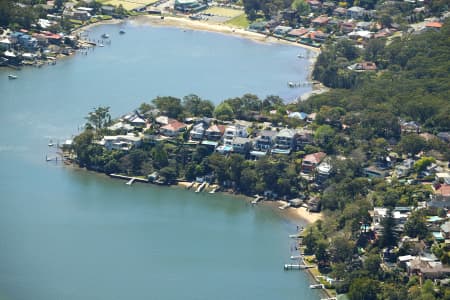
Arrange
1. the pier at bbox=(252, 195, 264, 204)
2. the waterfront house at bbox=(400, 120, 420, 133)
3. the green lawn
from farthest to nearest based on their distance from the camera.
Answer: the green lawn < the waterfront house at bbox=(400, 120, 420, 133) < the pier at bbox=(252, 195, 264, 204)

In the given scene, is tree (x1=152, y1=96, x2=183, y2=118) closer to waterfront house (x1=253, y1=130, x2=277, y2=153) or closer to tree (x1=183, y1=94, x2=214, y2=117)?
tree (x1=183, y1=94, x2=214, y2=117)

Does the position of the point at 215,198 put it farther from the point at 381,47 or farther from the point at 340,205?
the point at 381,47

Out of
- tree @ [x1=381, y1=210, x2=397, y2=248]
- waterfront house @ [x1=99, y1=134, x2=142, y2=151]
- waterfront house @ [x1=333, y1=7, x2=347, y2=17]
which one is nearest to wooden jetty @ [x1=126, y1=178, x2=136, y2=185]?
waterfront house @ [x1=99, y1=134, x2=142, y2=151]

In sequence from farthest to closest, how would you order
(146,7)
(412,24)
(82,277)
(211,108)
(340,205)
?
(146,7) < (412,24) < (211,108) < (340,205) < (82,277)

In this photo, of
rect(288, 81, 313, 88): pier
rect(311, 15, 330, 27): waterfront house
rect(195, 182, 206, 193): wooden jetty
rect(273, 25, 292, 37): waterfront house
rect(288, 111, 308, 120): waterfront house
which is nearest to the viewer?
rect(195, 182, 206, 193): wooden jetty

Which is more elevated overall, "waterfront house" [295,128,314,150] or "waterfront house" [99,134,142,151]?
"waterfront house" [295,128,314,150]

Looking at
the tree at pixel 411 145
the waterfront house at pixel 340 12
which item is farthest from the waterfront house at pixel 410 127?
the waterfront house at pixel 340 12

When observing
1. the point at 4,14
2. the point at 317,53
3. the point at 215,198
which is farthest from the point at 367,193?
the point at 4,14
